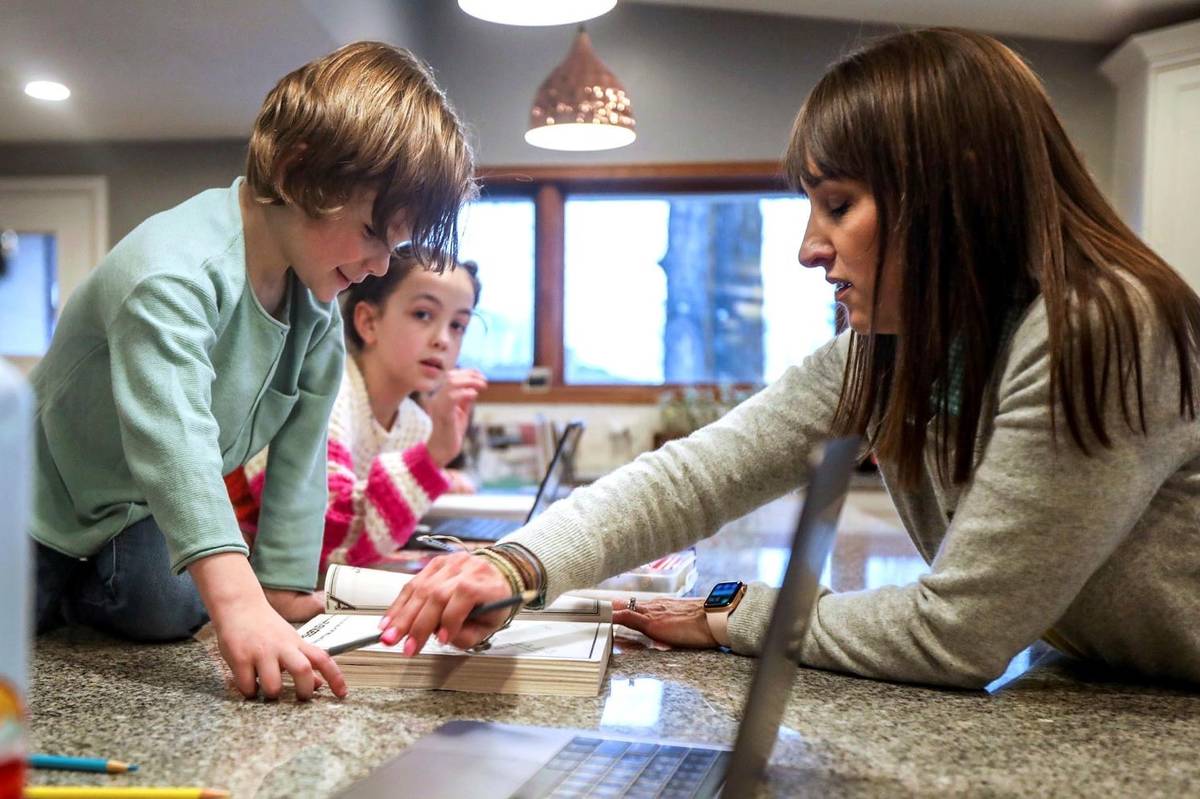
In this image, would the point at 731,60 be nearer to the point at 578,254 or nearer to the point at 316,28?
the point at 578,254

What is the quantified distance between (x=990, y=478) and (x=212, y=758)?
0.57m

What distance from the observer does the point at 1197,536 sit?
82cm

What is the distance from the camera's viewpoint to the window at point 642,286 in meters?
4.01

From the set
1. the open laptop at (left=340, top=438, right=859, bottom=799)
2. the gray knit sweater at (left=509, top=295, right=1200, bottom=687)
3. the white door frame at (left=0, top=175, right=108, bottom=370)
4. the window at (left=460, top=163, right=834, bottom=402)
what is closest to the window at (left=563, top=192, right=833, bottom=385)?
the window at (left=460, top=163, right=834, bottom=402)

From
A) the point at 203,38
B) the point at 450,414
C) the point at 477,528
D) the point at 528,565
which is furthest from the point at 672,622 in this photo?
the point at 203,38

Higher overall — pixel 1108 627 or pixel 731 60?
pixel 731 60

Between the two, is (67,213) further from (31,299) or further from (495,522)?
(495,522)

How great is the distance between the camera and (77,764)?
600 millimetres

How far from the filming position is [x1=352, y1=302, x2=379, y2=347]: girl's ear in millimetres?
1977

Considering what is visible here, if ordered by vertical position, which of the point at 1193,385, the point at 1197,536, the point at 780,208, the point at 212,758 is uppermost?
the point at 780,208

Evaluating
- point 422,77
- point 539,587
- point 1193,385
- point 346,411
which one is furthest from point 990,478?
point 346,411

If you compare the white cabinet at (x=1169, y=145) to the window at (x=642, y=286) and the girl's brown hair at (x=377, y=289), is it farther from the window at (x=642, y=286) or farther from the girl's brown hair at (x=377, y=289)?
the girl's brown hair at (x=377, y=289)

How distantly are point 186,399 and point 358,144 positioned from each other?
0.31 metres

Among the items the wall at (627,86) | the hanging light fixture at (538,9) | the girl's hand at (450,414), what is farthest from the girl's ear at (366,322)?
the wall at (627,86)
